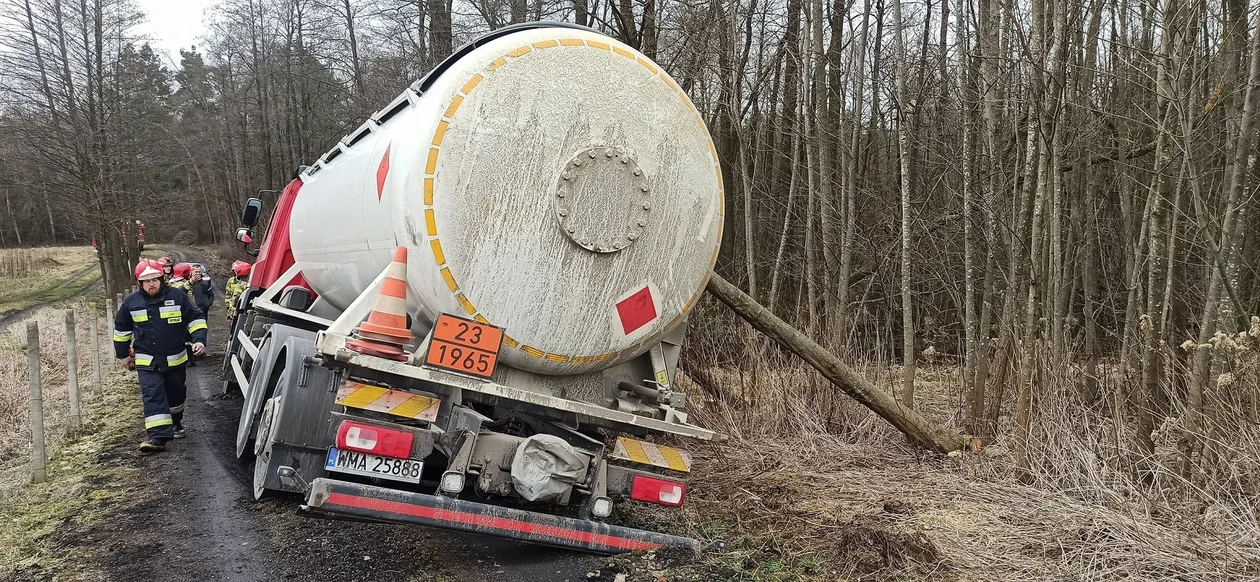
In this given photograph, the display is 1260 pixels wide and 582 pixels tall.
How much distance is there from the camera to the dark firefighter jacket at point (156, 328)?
6.61m

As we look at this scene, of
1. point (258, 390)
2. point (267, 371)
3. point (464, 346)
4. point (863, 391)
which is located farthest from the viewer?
point (863, 391)

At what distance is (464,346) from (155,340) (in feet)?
13.3

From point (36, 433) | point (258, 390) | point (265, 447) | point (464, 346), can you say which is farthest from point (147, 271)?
point (464, 346)

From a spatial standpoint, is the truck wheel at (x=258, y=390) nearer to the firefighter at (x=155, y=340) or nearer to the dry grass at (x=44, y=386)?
the firefighter at (x=155, y=340)

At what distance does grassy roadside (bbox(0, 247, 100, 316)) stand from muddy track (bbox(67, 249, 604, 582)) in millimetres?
18364

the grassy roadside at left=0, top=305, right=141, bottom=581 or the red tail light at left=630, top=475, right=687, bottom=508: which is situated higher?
the red tail light at left=630, top=475, right=687, bottom=508

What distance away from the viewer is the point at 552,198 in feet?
13.0

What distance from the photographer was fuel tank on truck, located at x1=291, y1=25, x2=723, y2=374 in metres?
3.85

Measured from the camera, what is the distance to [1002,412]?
20.1 ft

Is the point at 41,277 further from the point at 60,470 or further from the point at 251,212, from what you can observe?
the point at 60,470

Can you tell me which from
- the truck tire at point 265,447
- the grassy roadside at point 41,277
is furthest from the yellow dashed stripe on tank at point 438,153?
the grassy roadside at point 41,277

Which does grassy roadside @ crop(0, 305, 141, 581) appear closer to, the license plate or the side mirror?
the license plate

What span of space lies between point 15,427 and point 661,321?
6729mm

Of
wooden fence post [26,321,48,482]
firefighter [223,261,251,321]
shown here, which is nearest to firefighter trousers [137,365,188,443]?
wooden fence post [26,321,48,482]
